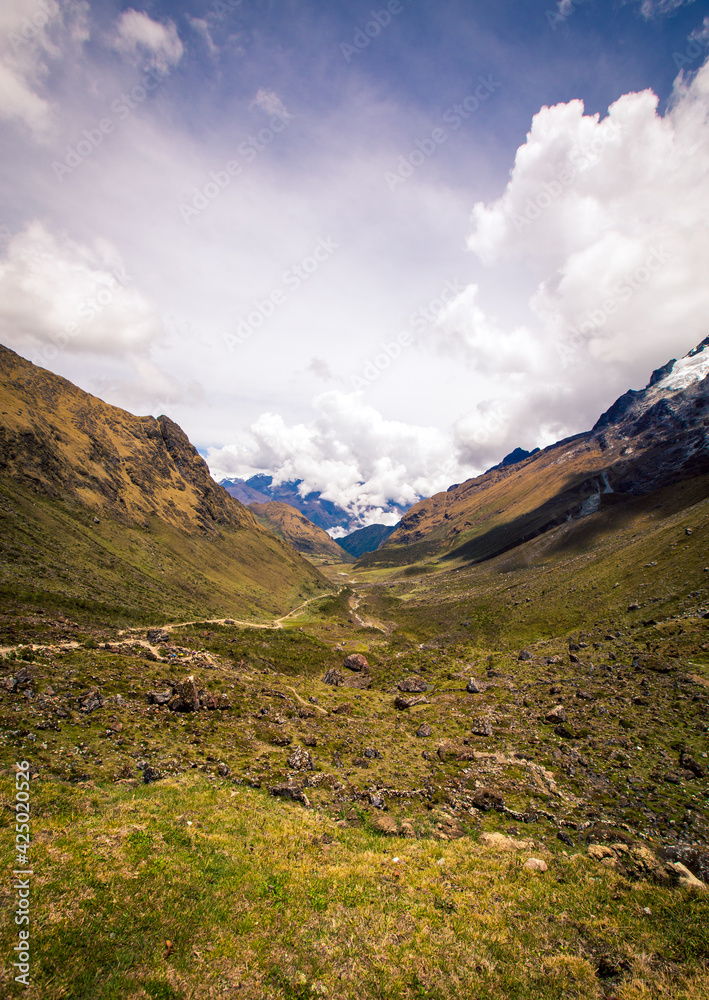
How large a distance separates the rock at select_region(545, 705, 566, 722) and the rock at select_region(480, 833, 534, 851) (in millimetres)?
17392

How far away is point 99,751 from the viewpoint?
82.7 ft

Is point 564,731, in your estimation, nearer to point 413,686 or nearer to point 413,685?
point 413,686

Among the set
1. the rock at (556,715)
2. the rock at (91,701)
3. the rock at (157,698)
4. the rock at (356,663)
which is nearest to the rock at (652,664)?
the rock at (556,715)

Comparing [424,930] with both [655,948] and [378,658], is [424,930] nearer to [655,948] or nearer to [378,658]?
[655,948]

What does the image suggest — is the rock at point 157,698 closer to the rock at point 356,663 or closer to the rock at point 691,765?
the rock at point 691,765

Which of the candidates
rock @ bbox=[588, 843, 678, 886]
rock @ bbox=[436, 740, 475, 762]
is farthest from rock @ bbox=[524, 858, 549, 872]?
rock @ bbox=[436, 740, 475, 762]

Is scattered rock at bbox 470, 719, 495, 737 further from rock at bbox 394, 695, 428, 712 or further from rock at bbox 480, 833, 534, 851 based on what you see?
rock at bbox 480, 833, 534, 851

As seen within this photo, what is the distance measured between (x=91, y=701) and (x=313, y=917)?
24.0 m

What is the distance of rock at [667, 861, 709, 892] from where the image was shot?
54.0 feet

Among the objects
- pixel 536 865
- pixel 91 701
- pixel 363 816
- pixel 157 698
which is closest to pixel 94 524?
pixel 157 698

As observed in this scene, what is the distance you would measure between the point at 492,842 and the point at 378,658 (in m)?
68.0

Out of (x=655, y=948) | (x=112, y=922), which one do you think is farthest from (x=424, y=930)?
(x=112, y=922)

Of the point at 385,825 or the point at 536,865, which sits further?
the point at 385,825

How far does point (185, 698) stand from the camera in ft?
114
